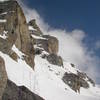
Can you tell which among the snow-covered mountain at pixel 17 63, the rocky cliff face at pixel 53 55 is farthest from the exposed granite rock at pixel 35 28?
the snow-covered mountain at pixel 17 63

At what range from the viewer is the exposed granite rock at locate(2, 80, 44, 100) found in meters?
46.7

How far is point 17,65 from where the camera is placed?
60.2 m

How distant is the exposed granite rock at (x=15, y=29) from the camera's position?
60.6 metres

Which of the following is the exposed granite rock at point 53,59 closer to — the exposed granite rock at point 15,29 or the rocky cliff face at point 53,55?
the rocky cliff face at point 53,55

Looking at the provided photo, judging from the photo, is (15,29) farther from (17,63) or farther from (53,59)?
(53,59)

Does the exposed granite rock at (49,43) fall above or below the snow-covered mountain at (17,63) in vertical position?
above

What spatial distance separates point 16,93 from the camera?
160 feet

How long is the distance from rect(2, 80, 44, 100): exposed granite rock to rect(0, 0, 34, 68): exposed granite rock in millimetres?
10262

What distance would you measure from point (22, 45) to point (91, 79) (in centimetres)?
9751

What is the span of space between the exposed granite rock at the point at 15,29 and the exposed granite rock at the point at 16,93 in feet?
33.7

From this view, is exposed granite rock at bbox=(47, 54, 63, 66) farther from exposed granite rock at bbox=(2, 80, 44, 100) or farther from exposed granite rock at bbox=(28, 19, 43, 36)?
exposed granite rock at bbox=(2, 80, 44, 100)

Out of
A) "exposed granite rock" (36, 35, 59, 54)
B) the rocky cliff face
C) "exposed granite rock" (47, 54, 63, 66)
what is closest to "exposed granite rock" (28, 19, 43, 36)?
the rocky cliff face

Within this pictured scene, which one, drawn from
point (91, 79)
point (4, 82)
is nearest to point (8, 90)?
point (4, 82)

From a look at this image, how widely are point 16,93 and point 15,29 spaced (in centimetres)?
2160
